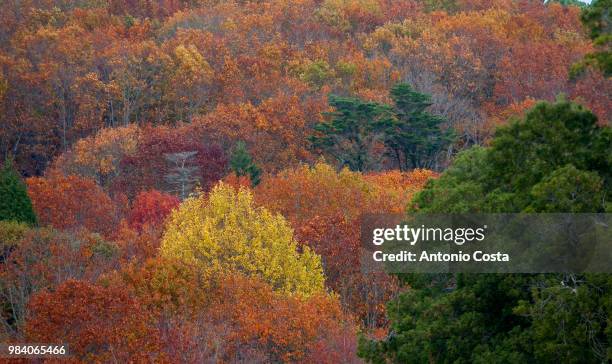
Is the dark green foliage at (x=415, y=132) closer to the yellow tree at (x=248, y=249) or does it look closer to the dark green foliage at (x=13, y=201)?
the dark green foliage at (x=13, y=201)

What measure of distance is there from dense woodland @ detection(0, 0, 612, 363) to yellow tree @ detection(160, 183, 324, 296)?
0.10 meters

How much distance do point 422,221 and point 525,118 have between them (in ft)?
13.0

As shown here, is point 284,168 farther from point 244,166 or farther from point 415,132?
point 415,132

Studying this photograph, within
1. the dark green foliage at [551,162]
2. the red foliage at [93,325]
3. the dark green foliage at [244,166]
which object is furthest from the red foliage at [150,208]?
the dark green foliage at [551,162]

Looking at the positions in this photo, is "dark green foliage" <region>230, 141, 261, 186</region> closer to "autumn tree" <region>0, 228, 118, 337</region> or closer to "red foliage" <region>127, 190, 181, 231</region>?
"red foliage" <region>127, 190, 181, 231</region>

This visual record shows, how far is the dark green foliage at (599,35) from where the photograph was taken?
17.7 metres

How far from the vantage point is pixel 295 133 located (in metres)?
62.1

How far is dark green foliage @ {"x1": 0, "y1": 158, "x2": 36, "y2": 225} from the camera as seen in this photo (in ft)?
131

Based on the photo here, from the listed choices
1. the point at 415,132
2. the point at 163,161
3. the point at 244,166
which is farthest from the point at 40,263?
the point at 415,132

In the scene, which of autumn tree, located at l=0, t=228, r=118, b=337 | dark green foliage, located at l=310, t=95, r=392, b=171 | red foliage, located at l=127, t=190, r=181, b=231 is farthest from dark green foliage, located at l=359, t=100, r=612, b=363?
dark green foliage, located at l=310, t=95, r=392, b=171

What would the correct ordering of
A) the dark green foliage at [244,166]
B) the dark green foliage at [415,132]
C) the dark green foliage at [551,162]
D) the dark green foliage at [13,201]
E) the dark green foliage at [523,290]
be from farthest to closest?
the dark green foliage at [415,132] → the dark green foliage at [244,166] → the dark green foliage at [13,201] → the dark green foliage at [551,162] → the dark green foliage at [523,290]

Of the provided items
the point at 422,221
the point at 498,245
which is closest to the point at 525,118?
the point at 498,245

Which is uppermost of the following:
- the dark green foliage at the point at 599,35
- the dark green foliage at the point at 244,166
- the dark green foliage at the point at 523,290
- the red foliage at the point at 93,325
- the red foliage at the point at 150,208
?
the dark green foliage at the point at 599,35

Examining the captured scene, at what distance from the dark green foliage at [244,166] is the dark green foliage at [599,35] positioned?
34169 millimetres
